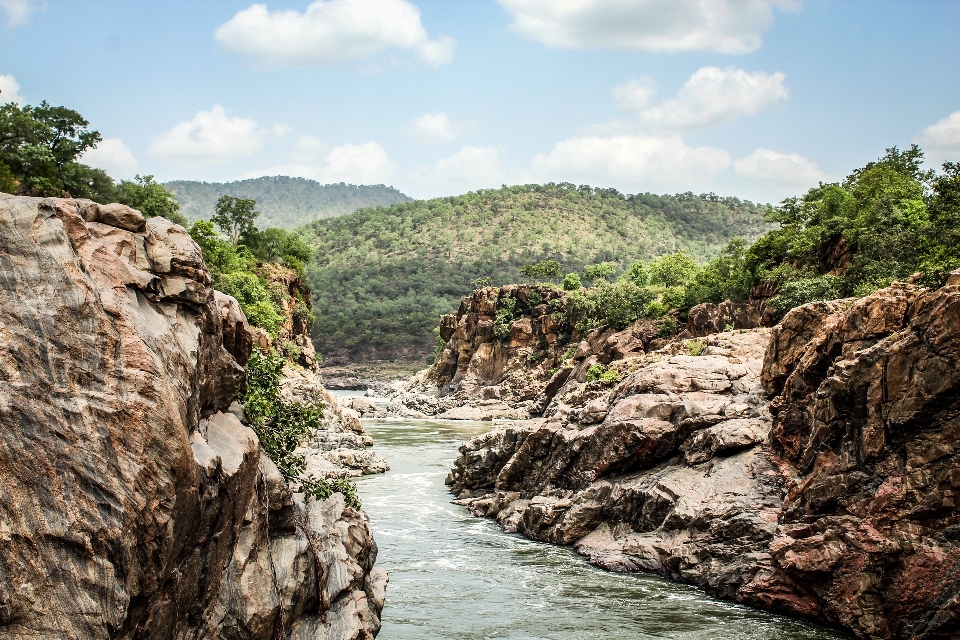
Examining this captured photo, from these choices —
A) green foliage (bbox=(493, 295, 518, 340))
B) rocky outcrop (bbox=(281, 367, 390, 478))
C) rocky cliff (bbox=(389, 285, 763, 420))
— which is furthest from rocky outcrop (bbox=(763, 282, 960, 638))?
green foliage (bbox=(493, 295, 518, 340))

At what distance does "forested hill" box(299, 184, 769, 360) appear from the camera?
14375cm

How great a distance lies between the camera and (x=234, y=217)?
7675 centimetres

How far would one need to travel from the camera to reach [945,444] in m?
15.7

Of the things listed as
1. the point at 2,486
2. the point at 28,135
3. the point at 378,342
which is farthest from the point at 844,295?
the point at 378,342

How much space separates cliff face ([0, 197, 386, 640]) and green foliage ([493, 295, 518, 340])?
77.3 m

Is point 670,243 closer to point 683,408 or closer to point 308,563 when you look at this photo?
point 683,408

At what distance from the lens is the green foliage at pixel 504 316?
8894cm

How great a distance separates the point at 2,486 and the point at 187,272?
414 centimetres

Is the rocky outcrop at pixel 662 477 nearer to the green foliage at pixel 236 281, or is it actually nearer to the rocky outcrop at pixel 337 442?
the rocky outcrop at pixel 337 442

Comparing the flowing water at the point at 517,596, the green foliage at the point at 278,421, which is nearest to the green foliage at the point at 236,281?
the flowing water at the point at 517,596

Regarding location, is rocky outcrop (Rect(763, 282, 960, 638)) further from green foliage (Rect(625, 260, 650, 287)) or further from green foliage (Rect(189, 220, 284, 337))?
green foliage (Rect(625, 260, 650, 287))

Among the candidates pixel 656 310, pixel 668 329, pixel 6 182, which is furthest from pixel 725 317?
pixel 6 182

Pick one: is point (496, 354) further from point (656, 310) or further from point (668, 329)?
point (668, 329)

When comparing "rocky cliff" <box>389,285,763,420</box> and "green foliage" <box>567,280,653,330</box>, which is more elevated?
"green foliage" <box>567,280,653,330</box>
